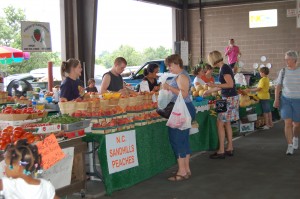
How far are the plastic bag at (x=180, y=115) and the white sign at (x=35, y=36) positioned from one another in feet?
12.8

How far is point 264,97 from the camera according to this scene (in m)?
10.5

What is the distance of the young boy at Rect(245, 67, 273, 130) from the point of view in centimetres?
1034

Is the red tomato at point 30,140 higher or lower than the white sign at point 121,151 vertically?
higher

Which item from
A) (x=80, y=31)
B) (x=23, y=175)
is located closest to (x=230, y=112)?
(x=23, y=175)

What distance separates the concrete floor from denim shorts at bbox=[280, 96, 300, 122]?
2.15 feet

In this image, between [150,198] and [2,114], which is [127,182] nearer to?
[150,198]

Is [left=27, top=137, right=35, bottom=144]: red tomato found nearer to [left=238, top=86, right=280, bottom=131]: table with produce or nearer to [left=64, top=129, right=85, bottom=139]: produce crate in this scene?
[left=64, top=129, right=85, bottom=139]: produce crate

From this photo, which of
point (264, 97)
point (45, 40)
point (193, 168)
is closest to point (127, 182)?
point (193, 168)

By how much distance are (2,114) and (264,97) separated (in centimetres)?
691

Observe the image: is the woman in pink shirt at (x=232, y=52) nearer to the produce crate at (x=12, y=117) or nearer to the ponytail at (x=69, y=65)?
the ponytail at (x=69, y=65)

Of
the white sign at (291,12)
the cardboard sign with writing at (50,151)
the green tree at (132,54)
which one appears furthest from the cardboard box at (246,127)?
the green tree at (132,54)

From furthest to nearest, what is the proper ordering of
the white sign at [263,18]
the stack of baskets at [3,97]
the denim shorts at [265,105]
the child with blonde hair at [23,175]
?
the white sign at [263,18]
the denim shorts at [265,105]
the stack of baskets at [3,97]
the child with blonde hair at [23,175]

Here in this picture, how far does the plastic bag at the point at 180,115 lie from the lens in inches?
229

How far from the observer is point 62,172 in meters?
4.88
